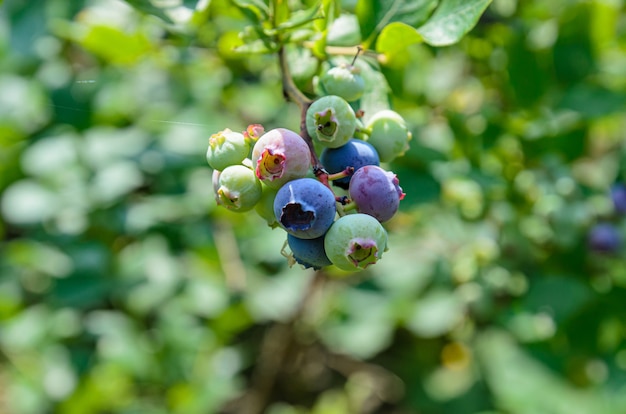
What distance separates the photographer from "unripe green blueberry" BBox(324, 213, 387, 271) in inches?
30.5

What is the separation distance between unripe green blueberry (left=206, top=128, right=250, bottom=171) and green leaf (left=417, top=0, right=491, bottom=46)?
0.35 m

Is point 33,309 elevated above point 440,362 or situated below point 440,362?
above

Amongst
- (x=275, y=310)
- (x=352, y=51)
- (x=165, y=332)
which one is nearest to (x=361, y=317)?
(x=275, y=310)

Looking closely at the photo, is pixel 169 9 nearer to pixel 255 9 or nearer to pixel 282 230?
pixel 255 9

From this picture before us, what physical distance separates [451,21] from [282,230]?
1.49 meters

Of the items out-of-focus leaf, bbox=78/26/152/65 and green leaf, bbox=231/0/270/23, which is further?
out-of-focus leaf, bbox=78/26/152/65

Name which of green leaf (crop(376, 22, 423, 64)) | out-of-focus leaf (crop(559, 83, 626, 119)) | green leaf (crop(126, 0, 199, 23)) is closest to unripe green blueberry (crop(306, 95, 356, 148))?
green leaf (crop(376, 22, 423, 64))

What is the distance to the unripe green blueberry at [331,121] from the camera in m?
0.85

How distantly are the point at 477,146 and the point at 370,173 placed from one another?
1.16 m

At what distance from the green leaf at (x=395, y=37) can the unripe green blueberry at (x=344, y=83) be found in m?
0.10

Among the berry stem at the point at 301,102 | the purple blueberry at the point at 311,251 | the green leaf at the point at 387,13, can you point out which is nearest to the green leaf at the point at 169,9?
the berry stem at the point at 301,102

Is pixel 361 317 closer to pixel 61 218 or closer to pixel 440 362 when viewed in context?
pixel 440 362

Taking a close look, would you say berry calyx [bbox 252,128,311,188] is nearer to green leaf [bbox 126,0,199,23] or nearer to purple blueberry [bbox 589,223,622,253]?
green leaf [bbox 126,0,199,23]

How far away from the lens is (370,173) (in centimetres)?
83
